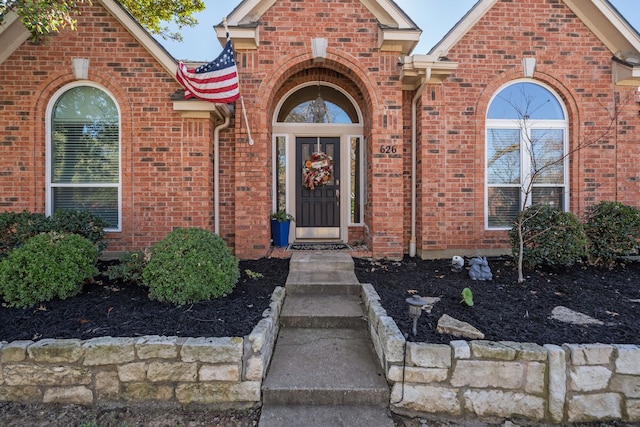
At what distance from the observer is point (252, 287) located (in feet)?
13.3

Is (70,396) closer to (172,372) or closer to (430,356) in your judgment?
(172,372)

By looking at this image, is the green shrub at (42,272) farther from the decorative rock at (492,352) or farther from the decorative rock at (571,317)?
the decorative rock at (571,317)

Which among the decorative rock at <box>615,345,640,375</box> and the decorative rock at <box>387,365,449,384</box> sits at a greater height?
the decorative rock at <box>615,345,640,375</box>

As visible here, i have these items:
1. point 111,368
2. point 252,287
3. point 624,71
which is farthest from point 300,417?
point 624,71

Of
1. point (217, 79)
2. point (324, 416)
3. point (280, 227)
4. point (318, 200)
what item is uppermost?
point (217, 79)

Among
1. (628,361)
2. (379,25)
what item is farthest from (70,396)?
(379,25)

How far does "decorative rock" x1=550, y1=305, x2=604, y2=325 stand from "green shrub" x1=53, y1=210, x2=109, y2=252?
223 inches

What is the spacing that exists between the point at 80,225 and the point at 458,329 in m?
5.07

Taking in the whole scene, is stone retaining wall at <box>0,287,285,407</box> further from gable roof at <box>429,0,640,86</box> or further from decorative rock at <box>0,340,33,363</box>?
gable roof at <box>429,0,640,86</box>

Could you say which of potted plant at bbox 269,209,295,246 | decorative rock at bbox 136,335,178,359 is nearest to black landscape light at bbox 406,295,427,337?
decorative rock at bbox 136,335,178,359

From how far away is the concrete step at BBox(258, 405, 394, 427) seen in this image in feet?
7.57

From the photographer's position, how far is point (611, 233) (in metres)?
5.00

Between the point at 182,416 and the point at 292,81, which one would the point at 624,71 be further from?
the point at 182,416

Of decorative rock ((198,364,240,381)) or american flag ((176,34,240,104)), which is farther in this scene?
american flag ((176,34,240,104))
